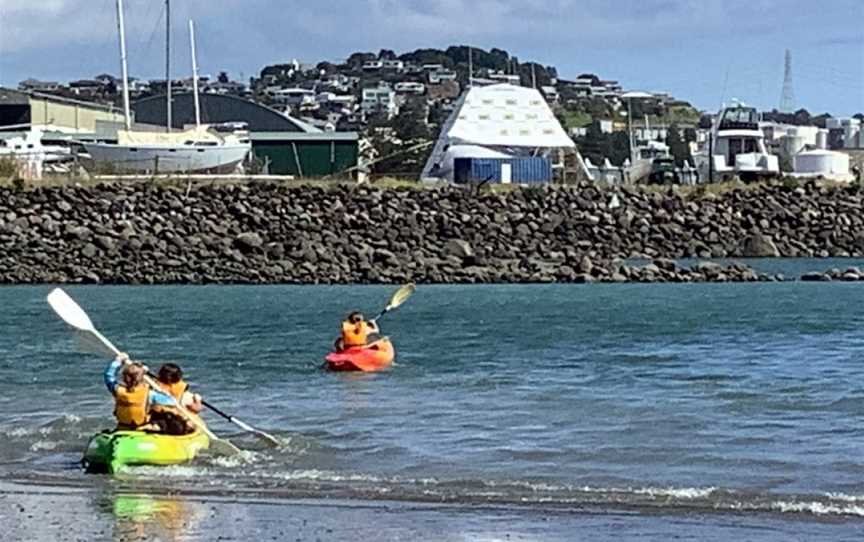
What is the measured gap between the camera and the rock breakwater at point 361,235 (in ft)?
173

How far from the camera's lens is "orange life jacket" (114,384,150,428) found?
18203mm

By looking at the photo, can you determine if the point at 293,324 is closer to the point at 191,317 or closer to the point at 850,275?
the point at 191,317

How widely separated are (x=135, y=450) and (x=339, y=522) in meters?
3.87

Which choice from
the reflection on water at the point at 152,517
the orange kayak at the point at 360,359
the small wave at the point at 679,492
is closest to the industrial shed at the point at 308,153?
the orange kayak at the point at 360,359

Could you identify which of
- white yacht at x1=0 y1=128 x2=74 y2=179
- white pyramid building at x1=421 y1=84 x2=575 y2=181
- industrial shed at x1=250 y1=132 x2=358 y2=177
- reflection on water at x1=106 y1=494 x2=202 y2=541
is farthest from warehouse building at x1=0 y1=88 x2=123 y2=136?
reflection on water at x1=106 y1=494 x2=202 y2=541

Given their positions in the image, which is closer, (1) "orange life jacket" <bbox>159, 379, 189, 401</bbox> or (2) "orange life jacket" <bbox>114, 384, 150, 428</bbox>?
(2) "orange life jacket" <bbox>114, 384, 150, 428</bbox>

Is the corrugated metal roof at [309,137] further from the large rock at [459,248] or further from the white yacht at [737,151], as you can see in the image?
the large rock at [459,248]

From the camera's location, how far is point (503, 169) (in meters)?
75.6

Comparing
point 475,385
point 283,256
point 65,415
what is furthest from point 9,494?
point 283,256

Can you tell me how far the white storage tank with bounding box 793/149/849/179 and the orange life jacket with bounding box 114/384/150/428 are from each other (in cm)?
7496

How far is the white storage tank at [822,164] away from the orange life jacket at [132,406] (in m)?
75.0

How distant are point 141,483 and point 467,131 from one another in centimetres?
6474

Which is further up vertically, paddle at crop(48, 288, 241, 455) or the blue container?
the blue container

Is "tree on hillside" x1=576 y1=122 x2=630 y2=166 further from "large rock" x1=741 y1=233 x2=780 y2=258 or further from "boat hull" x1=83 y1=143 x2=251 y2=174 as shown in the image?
"large rock" x1=741 y1=233 x2=780 y2=258
